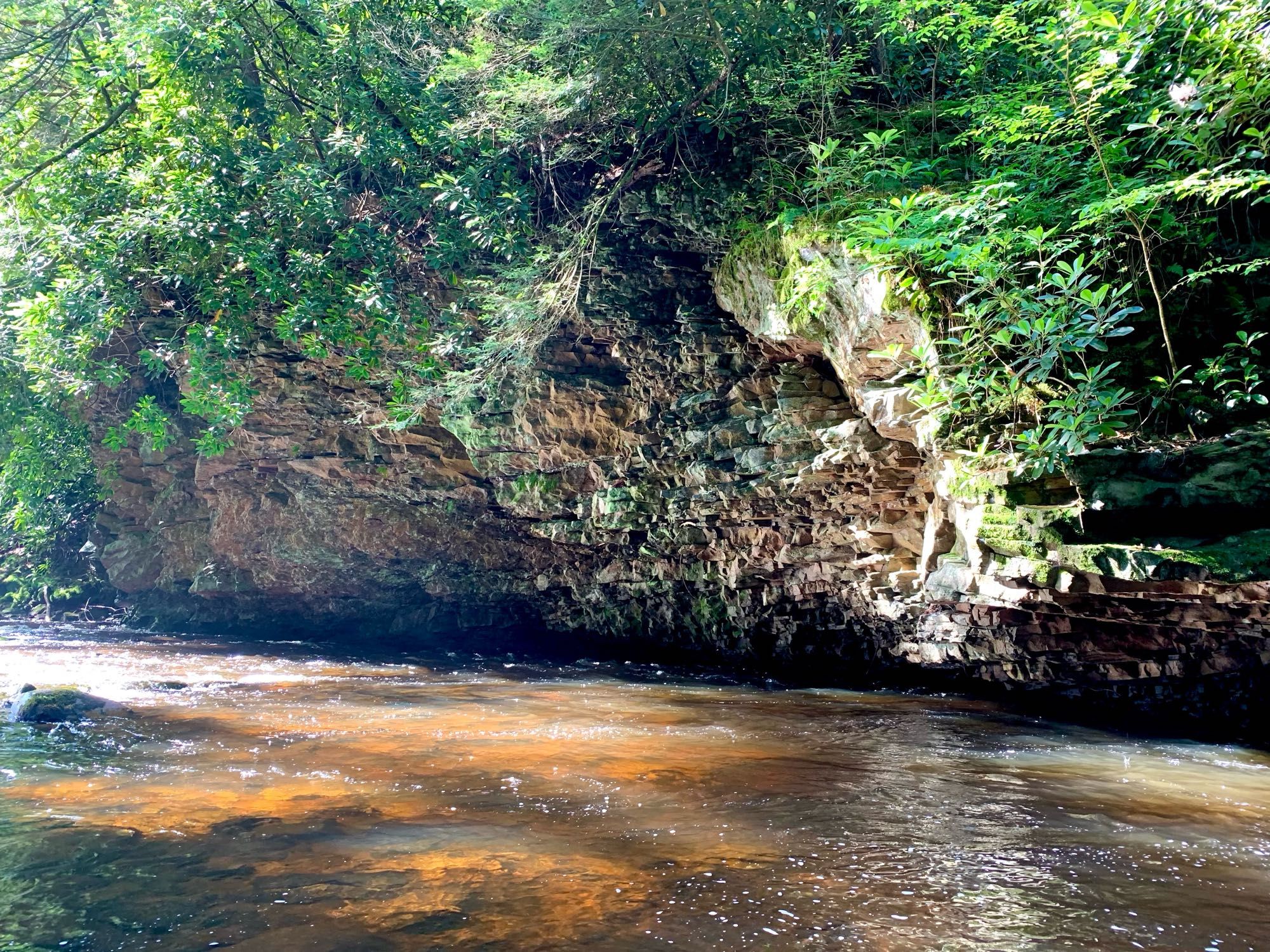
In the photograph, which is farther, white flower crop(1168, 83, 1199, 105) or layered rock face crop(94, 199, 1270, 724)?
layered rock face crop(94, 199, 1270, 724)

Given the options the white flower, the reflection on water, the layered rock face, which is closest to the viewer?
the reflection on water

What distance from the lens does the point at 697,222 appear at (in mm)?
8844

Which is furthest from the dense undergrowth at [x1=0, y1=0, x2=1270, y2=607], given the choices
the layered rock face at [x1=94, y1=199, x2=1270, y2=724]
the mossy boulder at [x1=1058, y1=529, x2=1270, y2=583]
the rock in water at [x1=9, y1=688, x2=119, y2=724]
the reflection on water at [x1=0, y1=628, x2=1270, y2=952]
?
the rock in water at [x1=9, y1=688, x2=119, y2=724]

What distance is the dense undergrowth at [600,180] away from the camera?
5.32 m

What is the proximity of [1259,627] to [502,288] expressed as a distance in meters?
7.52

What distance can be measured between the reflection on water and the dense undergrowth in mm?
2332

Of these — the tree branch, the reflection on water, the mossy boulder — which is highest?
the tree branch

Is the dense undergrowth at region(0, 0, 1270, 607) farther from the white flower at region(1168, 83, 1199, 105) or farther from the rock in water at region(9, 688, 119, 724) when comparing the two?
the rock in water at region(9, 688, 119, 724)

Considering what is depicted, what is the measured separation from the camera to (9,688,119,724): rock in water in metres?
5.86

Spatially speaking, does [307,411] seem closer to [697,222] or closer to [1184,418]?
[697,222]

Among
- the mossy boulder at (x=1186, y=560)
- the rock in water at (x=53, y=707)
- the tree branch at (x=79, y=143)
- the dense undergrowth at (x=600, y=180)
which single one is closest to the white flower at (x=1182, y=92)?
the dense undergrowth at (x=600, y=180)

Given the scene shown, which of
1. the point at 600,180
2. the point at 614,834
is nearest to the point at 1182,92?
the point at 614,834

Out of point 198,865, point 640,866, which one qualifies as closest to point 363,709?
point 198,865

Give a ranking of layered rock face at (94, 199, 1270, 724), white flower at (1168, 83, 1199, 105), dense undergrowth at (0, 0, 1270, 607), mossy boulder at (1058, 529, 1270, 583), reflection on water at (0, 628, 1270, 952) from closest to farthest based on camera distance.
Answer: reflection on water at (0, 628, 1270, 952), mossy boulder at (1058, 529, 1270, 583), white flower at (1168, 83, 1199, 105), dense undergrowth at (0, 0, 1270, 607), layered rock face at (94, 199, 1270, 724)
